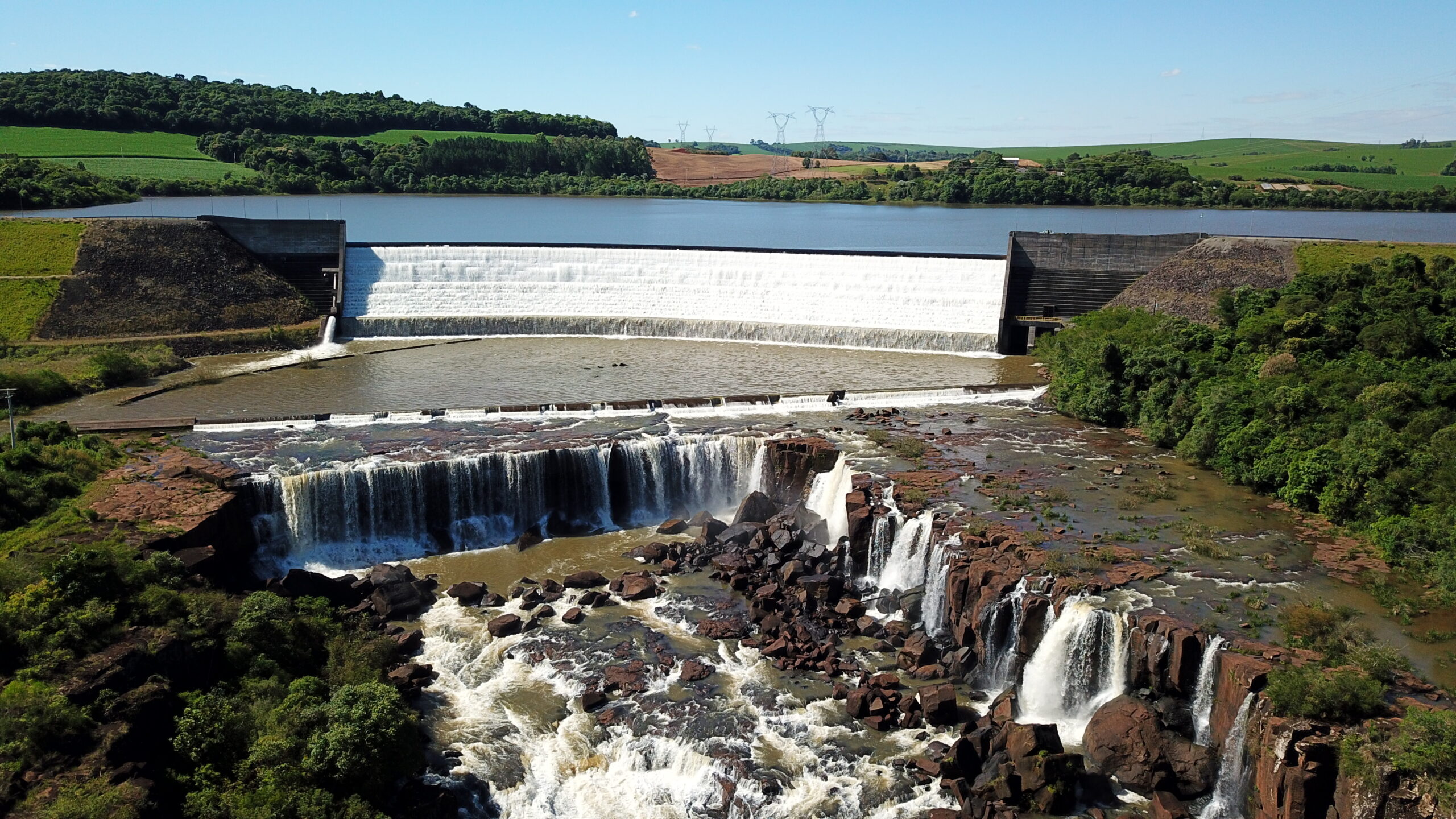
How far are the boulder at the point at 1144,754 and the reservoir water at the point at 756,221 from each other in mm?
42622

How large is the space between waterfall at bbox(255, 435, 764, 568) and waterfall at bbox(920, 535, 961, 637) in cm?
729

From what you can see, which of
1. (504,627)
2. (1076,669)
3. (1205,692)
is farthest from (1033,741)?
(504,627)

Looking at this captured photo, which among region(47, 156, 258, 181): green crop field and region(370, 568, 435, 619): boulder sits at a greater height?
region(47, 156, 258, 181): green crop field

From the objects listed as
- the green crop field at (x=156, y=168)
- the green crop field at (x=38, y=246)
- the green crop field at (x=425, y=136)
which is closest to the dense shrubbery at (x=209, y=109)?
the green crop field at (x=425, y=136)

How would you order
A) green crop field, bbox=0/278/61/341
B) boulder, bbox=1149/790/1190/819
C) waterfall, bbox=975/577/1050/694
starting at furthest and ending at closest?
green crop field, bbox=0/278/61/341 < waterfall, bbox=975/577/1050/694 < boulder, bbox=1149/790/1190/819

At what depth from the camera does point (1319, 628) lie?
1725 centimetres

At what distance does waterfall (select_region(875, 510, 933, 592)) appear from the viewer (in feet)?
73.3

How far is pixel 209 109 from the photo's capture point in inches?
4210

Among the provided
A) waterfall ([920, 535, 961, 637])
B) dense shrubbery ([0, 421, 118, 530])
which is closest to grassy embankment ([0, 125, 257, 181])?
dense shrubbery ([0, 421, 118, 530])

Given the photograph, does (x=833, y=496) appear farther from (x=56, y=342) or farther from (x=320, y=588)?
(x=56, y=342)

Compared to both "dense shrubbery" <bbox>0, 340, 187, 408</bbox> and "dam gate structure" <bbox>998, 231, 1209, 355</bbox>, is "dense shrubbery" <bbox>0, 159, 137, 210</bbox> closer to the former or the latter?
"dense shrubbery" <bbox>0, 340, 187, 408</bbox>

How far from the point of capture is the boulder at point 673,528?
26.4 m

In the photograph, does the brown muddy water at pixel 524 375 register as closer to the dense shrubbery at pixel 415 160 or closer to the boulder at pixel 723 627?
the boulder at pixel 723 627

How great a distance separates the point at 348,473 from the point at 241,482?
2.44 meters
